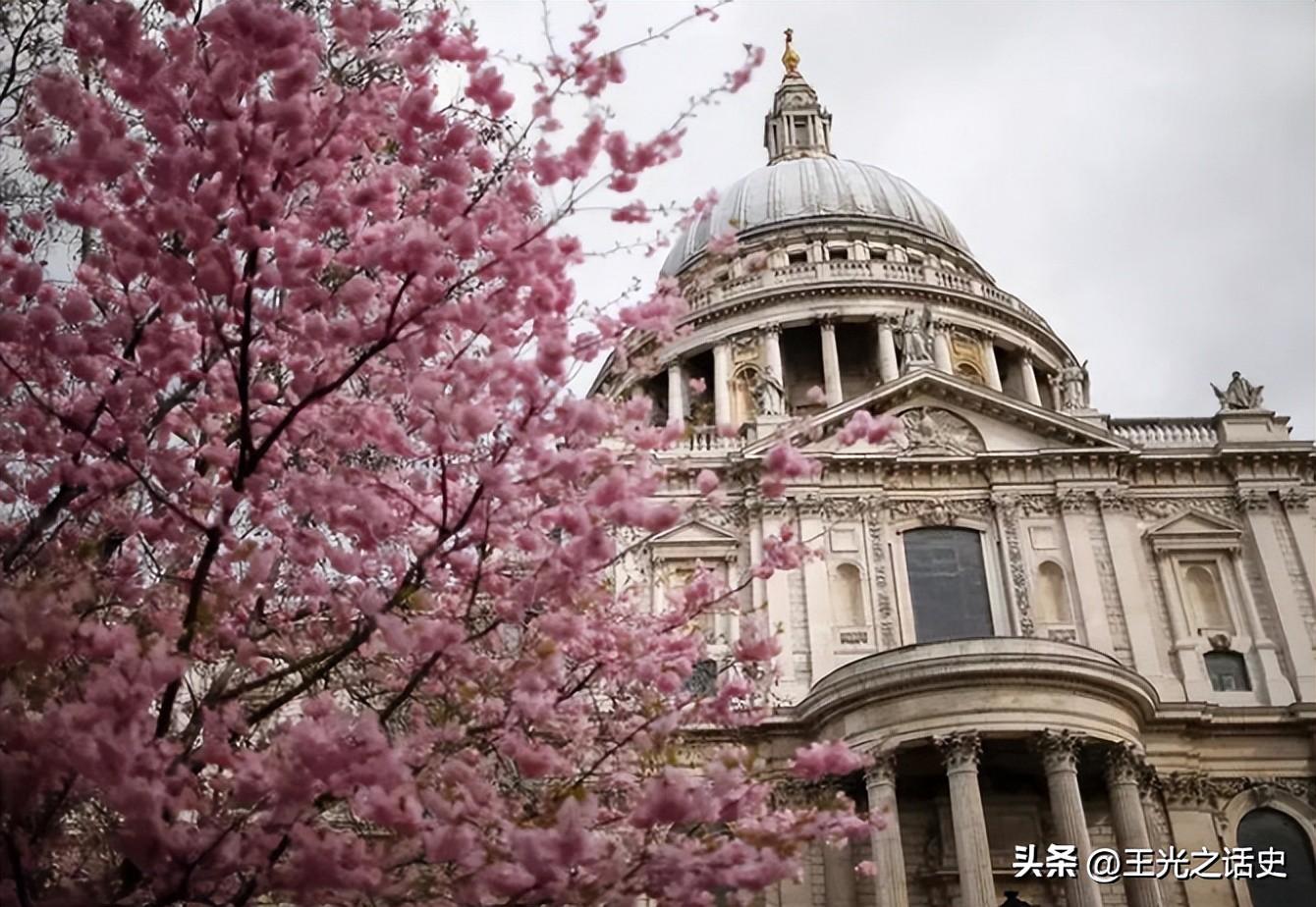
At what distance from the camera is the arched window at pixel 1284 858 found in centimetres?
2520

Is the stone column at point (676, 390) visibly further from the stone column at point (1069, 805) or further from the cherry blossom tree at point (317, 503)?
the cherry blossom tree at point (317, 503)

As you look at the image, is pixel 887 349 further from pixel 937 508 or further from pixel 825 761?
pixel 825 761

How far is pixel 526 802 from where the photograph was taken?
8922 millimetres

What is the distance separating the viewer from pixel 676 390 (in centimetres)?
4403

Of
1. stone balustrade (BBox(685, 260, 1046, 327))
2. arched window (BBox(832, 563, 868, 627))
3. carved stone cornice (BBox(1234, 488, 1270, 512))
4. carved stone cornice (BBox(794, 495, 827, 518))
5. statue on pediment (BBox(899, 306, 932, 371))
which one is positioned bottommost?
arched window (BBox(832, 563, 868, 627))

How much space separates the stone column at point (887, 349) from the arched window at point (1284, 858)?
19468mm

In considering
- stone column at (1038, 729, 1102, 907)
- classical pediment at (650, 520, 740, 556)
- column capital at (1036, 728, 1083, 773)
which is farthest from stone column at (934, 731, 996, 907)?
classical pediment at (650, 520, 740, 556)

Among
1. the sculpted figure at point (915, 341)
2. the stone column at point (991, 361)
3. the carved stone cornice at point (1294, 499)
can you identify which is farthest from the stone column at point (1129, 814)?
the stone column at point (991, 361)

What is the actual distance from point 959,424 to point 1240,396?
307 inches

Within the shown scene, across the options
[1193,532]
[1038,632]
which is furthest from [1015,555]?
[1193,532]

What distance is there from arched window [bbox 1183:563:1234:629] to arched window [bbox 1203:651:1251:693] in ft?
2.48

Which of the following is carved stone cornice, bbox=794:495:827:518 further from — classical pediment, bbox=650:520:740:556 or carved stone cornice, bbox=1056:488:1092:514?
carved stone cornice, bbox=1056:488:1092:514

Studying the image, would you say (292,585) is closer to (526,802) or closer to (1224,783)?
(526,802)

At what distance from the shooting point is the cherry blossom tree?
20.9 ft
